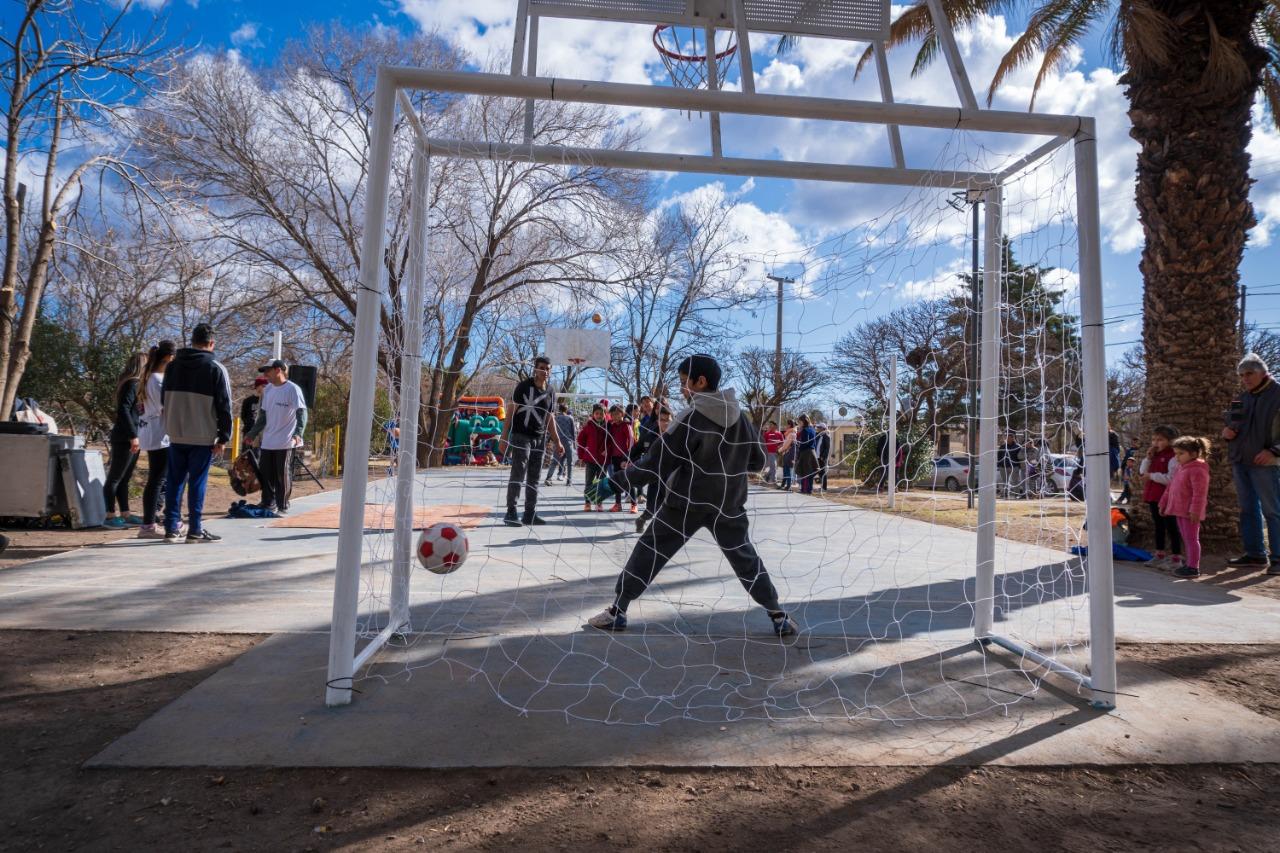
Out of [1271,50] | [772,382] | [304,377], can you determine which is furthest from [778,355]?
[1271,50]

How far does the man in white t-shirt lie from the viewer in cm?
846

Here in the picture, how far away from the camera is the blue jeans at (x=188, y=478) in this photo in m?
6.49

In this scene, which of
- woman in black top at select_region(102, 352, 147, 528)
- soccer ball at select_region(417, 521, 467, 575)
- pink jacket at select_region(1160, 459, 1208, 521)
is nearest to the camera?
soccer ball at select_region(417, 521, 467, 575)

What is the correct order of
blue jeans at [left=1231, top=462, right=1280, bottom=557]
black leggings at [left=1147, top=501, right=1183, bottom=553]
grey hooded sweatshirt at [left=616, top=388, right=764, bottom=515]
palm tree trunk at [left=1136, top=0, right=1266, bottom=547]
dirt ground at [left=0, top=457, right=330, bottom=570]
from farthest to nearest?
palm tree trunk at [left=1136, top=0, right=1266, bottom=547], black leggings at [left=1147, top=501, right=1183, bottom=553], blue jeans at [left=1231, top=462, right=1280, bottom=557], dirt ground at [left=0, top=457, right=330, bottom=570], grey hooded sweatshirt at [left=616, top=388, right=764, bottom=515]

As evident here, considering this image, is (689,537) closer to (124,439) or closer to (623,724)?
(623,724)

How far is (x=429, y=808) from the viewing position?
93.2 inches

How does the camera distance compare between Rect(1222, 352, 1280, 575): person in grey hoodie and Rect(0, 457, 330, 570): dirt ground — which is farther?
Rect(1222, 352, 1280, 575): person in grey hoodie

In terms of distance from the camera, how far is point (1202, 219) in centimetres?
826

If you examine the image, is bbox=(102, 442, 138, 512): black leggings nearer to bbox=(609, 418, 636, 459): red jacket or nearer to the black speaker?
the black speaker

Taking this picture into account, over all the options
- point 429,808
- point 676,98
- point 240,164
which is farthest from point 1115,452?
point 240,164

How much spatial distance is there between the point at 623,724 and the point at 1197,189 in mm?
8993

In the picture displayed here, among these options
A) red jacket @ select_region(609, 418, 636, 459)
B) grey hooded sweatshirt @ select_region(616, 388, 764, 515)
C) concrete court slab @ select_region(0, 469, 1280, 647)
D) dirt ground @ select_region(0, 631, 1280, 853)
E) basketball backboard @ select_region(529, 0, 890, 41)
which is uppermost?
basketball backboard @ select_region(529, 0, 890, 41)

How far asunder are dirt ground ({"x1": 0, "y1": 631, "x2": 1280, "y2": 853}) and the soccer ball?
128 centimetres

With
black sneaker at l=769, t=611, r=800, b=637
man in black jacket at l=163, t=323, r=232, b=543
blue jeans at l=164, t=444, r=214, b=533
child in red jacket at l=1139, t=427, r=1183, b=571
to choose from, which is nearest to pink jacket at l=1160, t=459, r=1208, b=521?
child in red jacket at l=1139, t=427, r=1183, b=571
